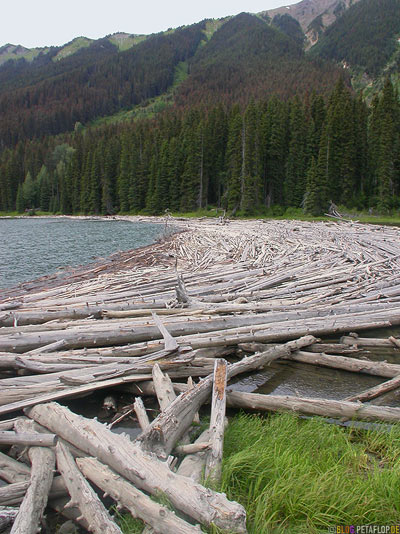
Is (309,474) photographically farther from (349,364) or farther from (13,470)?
(349,364)

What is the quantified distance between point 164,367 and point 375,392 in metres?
3.22

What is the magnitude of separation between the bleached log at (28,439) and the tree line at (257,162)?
47.5 meters

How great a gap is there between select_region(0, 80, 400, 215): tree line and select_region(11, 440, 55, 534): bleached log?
156ft

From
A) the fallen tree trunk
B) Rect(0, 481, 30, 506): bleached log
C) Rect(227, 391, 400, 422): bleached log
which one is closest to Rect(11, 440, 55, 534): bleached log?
the fallen tree trunk

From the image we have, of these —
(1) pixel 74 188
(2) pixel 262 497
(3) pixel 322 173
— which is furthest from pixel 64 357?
(1) pixel 74 188

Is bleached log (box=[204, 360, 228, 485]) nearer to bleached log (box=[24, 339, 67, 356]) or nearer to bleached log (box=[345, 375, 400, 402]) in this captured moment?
bleached log (box=[345, 375, 400, 402])

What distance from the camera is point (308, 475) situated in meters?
3.66

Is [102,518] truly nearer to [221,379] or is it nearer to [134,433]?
[134,433]

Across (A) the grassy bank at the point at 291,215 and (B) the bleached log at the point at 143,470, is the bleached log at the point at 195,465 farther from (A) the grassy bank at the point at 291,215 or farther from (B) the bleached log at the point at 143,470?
(A) the grassy bank at the point at 291,215

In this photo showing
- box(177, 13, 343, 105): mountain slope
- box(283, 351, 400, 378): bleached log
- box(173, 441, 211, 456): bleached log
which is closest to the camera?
box(173, 441, 211, 456): bleached log

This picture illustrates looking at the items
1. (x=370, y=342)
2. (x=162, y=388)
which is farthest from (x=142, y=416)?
(x=370, y=342)

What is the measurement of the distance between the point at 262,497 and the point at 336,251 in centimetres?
1518

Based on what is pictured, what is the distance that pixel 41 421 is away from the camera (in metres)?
4.39

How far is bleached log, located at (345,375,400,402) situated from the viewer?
551cm
